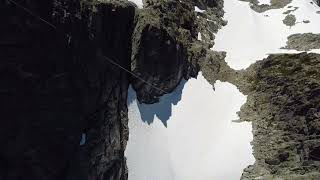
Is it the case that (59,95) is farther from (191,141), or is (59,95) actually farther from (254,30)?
(254,30)

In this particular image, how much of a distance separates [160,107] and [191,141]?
5046 millimetres

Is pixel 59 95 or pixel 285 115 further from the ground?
pixel 59 95

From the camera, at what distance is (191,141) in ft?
179

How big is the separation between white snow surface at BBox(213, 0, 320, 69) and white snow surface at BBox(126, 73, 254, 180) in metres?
11.0

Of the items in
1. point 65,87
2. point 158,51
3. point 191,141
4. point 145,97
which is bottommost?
point 191,141

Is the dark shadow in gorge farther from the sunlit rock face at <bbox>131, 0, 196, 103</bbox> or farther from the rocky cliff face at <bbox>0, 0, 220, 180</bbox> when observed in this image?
the rocky cliff face at <bbox>0, 0, 220, 180</bbox>

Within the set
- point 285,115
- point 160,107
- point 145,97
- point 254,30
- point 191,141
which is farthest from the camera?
point 254,30

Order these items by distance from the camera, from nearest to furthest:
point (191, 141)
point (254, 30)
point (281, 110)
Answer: point (191, 141) → point (281, 110) → point (254, 30)

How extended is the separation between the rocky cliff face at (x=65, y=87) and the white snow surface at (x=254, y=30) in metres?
22.2

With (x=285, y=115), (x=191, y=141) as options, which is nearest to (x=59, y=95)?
(x=191, y=141)

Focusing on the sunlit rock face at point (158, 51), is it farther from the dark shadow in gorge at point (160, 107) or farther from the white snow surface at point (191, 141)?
the white snow surface at point (191, 141)

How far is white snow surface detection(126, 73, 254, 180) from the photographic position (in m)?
50.1

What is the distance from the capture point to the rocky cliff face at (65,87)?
3969 cm

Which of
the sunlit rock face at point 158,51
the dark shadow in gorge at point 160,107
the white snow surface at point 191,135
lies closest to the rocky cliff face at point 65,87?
the sunlit rock face at point 158,51
